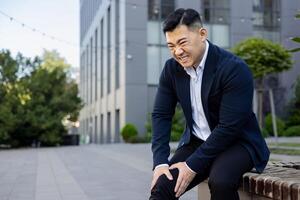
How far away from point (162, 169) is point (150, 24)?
89.6 ft

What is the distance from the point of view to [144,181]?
8.00m

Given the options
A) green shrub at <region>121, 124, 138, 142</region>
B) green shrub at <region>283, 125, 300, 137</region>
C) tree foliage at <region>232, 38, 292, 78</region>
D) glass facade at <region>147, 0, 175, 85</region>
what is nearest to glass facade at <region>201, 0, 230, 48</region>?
glass facade at <region>147, 0, 175, 85</region>

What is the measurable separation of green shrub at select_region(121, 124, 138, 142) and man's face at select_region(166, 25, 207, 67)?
2520 cm

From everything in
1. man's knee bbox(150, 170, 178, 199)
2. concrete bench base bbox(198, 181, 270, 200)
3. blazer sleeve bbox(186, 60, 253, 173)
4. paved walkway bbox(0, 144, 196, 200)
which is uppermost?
blazer sleeve bbox(186, 60, 253, 173)

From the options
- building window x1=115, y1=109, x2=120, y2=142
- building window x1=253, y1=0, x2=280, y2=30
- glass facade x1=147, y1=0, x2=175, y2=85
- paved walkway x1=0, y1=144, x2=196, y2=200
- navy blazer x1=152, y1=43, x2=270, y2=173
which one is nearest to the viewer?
navy blazer x1=152, y1=43, x2=270, y2=173

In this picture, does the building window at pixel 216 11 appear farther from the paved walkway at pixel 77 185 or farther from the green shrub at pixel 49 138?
the paved walkway at pixel 77 185

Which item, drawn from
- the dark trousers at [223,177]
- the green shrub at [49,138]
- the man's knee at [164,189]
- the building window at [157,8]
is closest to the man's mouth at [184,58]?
the dark trousers at [223,177]

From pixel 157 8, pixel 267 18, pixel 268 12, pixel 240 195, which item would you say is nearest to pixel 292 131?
pixel 267 18

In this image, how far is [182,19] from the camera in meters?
2.60

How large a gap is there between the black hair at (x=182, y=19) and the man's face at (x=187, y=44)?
22 mm

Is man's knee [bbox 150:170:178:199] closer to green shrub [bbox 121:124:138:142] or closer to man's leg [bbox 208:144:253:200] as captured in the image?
man's leg [bbox 208:144:253:200]

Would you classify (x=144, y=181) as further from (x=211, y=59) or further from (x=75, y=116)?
(x=75, y=116)

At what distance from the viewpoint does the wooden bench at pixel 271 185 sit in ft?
7.50

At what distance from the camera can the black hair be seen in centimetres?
260
